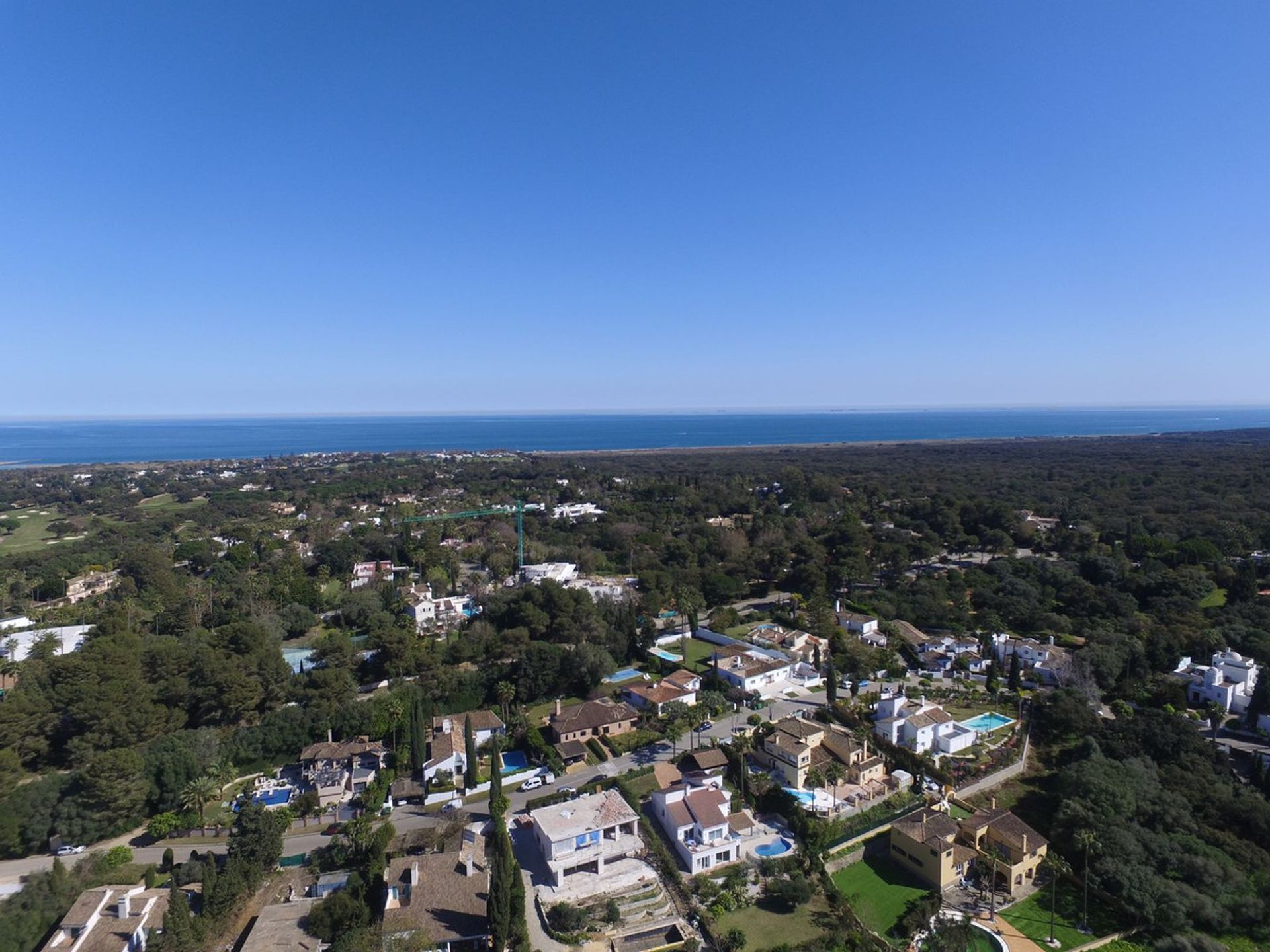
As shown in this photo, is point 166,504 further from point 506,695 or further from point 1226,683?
point 1226,683

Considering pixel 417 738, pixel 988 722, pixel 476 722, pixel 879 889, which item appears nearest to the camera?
pixel 879 889

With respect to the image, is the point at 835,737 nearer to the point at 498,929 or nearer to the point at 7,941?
the point at 498,929

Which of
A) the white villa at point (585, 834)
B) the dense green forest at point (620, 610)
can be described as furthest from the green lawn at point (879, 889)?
the white villa at point (585, 834)

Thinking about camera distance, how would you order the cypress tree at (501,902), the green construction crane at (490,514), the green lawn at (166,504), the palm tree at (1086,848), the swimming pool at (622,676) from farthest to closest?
the green lawn at (166,504) < the green construction crane at (490,514) < the swimming pool at (622,676) < the palm tree at (1086,848) < the cypress tree at (501,902)

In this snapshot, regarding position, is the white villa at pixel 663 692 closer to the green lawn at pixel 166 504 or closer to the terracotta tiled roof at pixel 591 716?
the terracotta tiled roof at pixel 591 716

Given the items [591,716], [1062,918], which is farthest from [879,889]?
[591,716]

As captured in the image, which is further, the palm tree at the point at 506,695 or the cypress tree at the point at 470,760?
the palm tree at the point at 506,695

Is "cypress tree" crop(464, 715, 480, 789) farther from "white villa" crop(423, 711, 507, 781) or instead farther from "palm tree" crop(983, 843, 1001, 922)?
"palm tree" crop(983, 843, 1001, 922)

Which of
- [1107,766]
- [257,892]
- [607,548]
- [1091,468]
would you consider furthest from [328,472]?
[1091,468]
